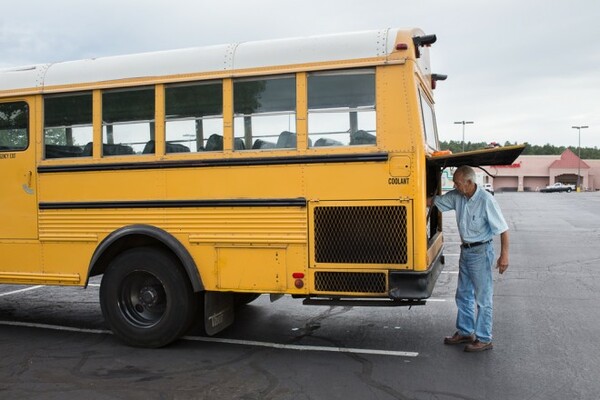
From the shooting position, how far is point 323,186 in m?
5.09

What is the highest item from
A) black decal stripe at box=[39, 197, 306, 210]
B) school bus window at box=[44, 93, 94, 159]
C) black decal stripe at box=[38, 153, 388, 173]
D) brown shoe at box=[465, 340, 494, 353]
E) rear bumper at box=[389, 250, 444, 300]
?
school bus window at box=[44, 93, 94, 159]

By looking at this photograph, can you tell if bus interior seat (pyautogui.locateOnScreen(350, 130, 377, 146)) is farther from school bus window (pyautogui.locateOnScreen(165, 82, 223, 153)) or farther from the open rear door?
school bus window (pyautogui.locateOnScreen(165, 82, 223, 153))

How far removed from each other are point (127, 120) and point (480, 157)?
3319 mm

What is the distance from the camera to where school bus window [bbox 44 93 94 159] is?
576 centimetres

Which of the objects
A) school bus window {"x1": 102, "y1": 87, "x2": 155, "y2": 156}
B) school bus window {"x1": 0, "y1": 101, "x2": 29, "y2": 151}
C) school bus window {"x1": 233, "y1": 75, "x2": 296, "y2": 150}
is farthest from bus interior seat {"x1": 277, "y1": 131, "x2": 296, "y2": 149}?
school bus window {"x1": 0, "y1": 101, "x2": 29, "y2": 151}

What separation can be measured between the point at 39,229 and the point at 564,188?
75.5 metres

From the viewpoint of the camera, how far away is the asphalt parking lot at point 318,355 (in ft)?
14.9

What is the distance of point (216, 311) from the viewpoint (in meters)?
5.62

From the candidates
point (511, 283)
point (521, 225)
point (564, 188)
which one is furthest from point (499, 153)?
point (564, 188)

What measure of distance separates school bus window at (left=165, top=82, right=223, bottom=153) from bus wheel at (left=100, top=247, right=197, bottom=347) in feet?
3.60

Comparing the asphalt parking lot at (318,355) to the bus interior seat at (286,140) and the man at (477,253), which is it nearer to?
the man at (477,253)

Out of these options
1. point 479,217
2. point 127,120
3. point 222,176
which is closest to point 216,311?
point 222,176

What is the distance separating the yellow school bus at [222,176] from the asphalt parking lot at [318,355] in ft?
1.63

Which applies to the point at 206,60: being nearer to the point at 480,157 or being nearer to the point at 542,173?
the point at 480,157
